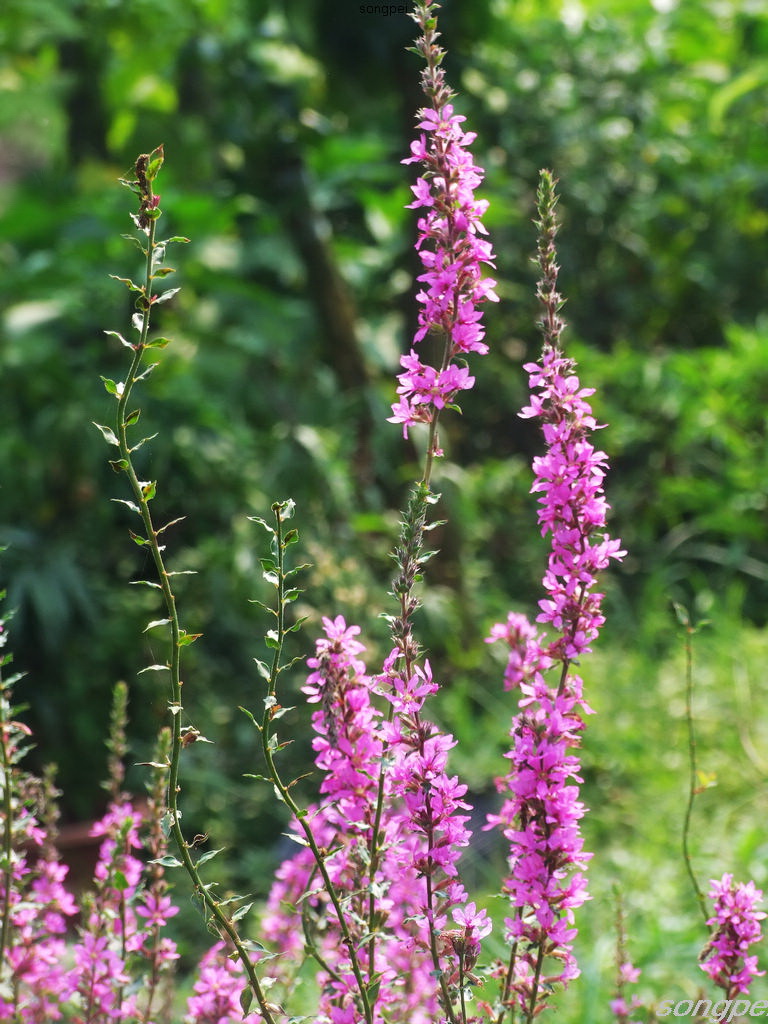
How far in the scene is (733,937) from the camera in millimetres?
1155

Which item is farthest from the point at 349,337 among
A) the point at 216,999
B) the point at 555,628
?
the point at 555,628

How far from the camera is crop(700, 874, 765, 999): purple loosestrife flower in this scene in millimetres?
1151

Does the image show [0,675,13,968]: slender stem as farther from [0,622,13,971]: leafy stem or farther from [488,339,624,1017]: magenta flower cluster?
[488,339,624,1017]: magenta flower cluster

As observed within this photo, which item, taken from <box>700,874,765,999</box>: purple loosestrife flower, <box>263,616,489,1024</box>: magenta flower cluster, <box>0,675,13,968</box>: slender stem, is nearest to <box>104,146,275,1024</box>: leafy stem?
<box>263,616,489,1024</box>: magenta flower cluster

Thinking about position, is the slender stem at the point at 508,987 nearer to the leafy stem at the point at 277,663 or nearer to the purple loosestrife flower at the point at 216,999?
the leafy stem at the point at 277,663

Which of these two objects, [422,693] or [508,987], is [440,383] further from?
[508,987]

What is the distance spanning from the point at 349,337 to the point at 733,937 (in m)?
3.45

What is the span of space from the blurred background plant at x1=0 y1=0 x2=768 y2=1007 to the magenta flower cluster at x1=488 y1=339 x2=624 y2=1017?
1965 millimetres

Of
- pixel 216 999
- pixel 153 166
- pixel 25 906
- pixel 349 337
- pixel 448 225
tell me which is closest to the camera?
pixel 153 166

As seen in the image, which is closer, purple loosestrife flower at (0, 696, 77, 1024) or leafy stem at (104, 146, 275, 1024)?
leafy stem at (104, 146, 275, 1024)

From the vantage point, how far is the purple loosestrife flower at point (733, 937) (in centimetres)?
115

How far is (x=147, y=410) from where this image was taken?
420 centimetres

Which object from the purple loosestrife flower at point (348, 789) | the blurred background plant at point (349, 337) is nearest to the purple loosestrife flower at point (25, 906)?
the purple loosestrife flower at point (348, 789)

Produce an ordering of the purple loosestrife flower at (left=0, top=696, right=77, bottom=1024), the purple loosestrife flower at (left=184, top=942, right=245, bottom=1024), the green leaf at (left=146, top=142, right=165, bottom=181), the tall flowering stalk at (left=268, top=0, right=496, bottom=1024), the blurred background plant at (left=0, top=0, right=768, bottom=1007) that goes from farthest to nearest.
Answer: the blurred background plant at (left=0, top=0, right=768, bottom=1007), the purple loosestrife flower at (left=184, top=942, right=245, bottom=1024), the purple loosestrife flower at (left=0, top=696, right=77, bottom=1024), the tall flowering stalk at (left=268, top=0, right=496, bottom=1024), the green leaf at (left=146, top=142, right=165, bottom=181)
